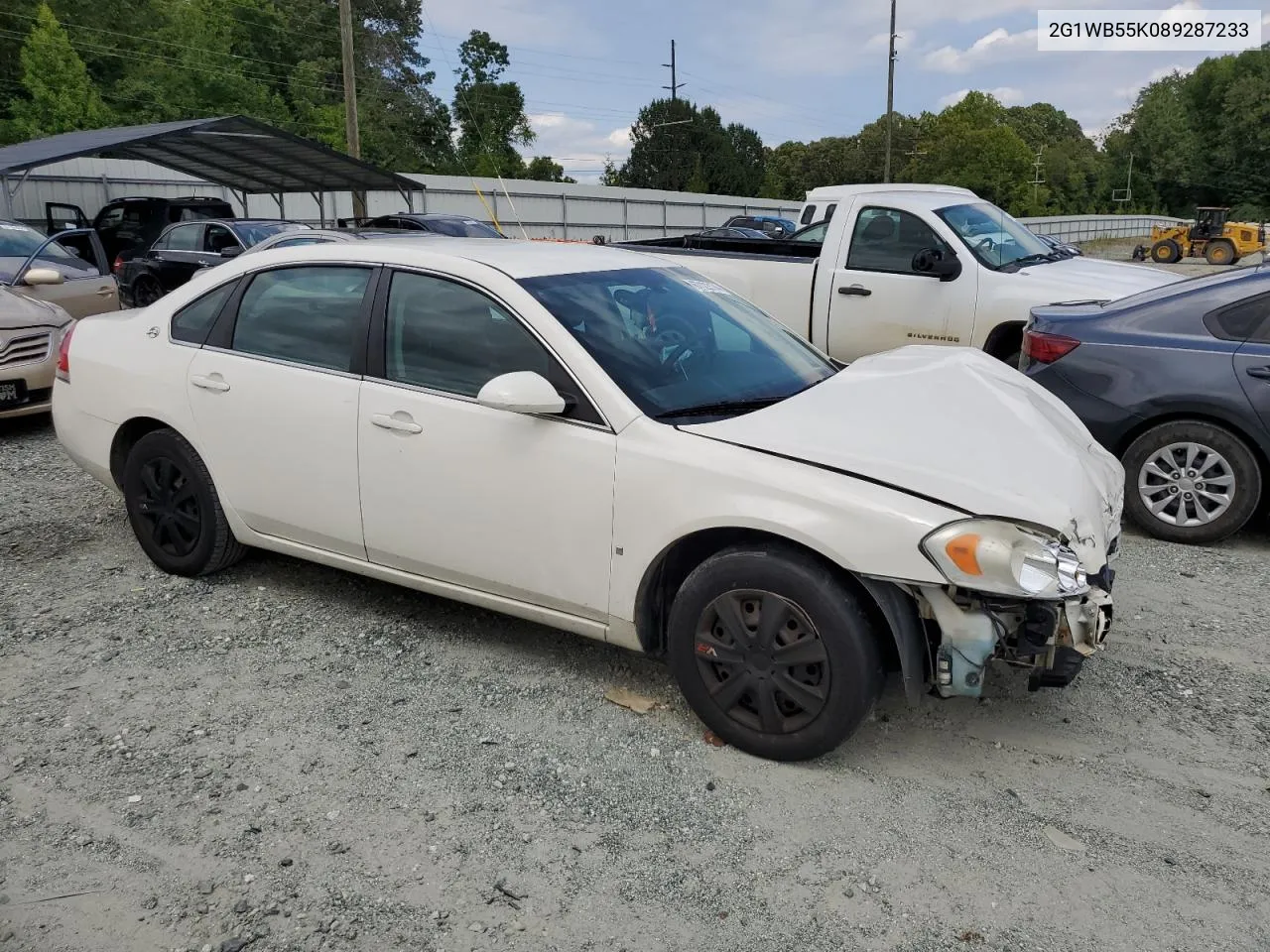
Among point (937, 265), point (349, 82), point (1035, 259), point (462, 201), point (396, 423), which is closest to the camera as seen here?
point (396, 423)

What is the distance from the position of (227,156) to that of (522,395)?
20.8 meters

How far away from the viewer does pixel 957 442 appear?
3.26 m

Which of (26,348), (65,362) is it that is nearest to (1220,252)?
(26,348)

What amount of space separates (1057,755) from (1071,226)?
64077 mm

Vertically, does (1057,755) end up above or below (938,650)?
below

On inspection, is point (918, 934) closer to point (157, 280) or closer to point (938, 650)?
point (938, 650)

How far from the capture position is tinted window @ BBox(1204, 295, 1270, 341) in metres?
5.43

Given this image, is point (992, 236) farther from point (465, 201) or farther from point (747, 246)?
point (465, 201)

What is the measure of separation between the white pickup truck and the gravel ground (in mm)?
3905

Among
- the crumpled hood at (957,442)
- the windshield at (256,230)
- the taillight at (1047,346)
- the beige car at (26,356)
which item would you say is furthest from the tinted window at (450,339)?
the windshield at (256,230)

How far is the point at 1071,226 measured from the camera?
198ft

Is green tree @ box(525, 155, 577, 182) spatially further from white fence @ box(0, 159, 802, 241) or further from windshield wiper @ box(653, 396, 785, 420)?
windshield wiper @ box(653, 396, 785, 420)

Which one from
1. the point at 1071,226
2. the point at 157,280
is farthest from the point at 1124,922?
the point at 1071,226

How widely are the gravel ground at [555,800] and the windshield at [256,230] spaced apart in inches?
470
